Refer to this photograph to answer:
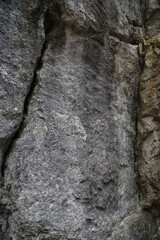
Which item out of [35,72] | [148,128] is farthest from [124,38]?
[35,72]

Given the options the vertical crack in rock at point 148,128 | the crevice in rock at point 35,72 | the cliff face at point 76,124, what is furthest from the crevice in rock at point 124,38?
the crevice in rock at point 35,72

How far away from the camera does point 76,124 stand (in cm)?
422

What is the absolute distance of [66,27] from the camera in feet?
14.9

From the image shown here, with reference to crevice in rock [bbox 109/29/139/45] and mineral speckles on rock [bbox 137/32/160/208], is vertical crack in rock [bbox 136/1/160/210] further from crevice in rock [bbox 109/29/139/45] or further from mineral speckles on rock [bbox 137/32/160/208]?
crevice in rock [bbox 109/29/139/45]

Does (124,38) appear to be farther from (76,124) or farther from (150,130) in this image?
(76,124)

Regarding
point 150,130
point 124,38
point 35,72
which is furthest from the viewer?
point 124,38

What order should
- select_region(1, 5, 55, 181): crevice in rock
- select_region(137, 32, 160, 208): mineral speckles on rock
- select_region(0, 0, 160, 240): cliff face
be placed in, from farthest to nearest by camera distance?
select_region(137, 32, 160, 208): mineral speckles on rock, select_region(1, 5, 55, 181): crevice in rock, select_region(0, 0, 160, 240): cliff face

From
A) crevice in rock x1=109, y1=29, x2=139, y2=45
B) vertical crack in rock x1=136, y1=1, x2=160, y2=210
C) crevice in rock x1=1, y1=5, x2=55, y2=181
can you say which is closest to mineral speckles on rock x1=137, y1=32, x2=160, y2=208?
vertical crack in rock x1=136, y1=1, x2=160, y2=210

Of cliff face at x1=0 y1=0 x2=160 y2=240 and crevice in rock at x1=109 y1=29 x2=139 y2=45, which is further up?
crevice in rock at x1=109 y1=29 x2=139 y2=45

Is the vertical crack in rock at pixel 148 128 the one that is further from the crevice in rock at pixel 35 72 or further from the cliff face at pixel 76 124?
the crevice in rock at pixel 35 72

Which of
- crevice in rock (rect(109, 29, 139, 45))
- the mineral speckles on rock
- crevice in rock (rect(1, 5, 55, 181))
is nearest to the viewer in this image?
crevice in rock (rect(1, 5, 55, 181))

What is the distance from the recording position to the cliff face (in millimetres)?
3584

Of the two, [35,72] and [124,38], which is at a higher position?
[124,38]

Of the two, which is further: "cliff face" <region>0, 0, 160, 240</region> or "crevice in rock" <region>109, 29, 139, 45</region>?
"crevice in rock" <region>109, 29, 139, 45</region>
